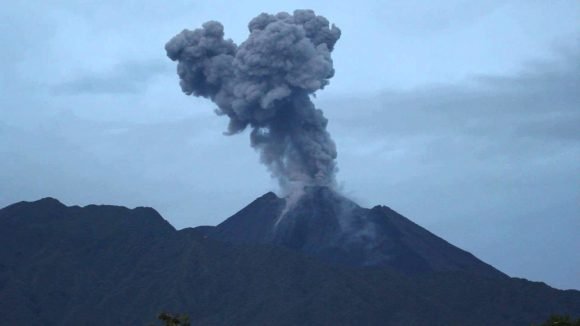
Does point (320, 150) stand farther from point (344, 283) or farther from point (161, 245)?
point (161, 245)

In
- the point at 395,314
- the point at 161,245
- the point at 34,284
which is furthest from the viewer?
the point at 161,245

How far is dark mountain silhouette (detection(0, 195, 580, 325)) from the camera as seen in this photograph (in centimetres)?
9069

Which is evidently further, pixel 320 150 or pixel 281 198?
pixel 281 198

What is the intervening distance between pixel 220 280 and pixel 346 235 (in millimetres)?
12349

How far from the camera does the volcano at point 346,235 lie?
101188 millimetres

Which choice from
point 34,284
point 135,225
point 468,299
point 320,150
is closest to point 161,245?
point 135,225

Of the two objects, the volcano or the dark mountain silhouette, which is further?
the volcano

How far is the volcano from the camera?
101188mm

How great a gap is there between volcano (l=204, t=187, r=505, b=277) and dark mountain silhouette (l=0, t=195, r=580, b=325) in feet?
0.70

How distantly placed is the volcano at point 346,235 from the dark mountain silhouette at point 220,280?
0.70ft

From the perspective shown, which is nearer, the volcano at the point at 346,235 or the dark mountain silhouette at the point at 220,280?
the dark mountain silhouette at the point at 220,280

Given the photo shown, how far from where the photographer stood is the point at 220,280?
97.9m

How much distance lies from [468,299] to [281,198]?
19.8m

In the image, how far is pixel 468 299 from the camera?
9238 cm
